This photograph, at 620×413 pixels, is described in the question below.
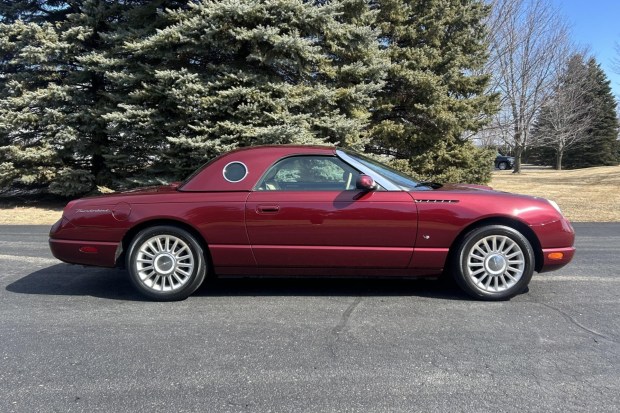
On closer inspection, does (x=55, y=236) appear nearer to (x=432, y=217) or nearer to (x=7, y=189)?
(x=432, y=217)

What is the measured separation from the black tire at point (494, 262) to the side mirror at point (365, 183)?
0.99m

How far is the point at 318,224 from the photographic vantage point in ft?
14.2

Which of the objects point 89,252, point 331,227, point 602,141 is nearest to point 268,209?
point 331,227

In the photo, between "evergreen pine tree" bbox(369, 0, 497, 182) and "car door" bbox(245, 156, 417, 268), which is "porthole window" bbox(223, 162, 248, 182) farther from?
"evergreen pine tree" bbox(369, 0, 497, 182)

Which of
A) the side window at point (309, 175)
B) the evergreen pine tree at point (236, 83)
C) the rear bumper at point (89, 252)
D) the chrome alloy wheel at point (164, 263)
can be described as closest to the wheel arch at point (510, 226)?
the side window at point (309, 175)

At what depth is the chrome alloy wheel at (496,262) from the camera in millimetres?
4309

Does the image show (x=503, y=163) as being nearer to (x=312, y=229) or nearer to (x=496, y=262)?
(x=496, y=262)

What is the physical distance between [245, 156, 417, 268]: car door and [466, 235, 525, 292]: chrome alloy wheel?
615 mm

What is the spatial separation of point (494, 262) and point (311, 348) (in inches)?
79.0

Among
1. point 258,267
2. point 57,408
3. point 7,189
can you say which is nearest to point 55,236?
point 258,267

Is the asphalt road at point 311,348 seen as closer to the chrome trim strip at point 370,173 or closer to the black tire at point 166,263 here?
the black tire at point 166,263

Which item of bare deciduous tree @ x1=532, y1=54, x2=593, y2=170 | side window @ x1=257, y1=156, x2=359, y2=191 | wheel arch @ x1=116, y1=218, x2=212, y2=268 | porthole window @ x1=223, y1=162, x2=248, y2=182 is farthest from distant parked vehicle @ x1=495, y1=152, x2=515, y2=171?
wheel arch @ x1=116, y1=218, x2=212, y2=268

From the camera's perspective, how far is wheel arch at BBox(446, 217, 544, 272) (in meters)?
4.34

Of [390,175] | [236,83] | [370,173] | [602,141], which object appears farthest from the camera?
[602,141]
